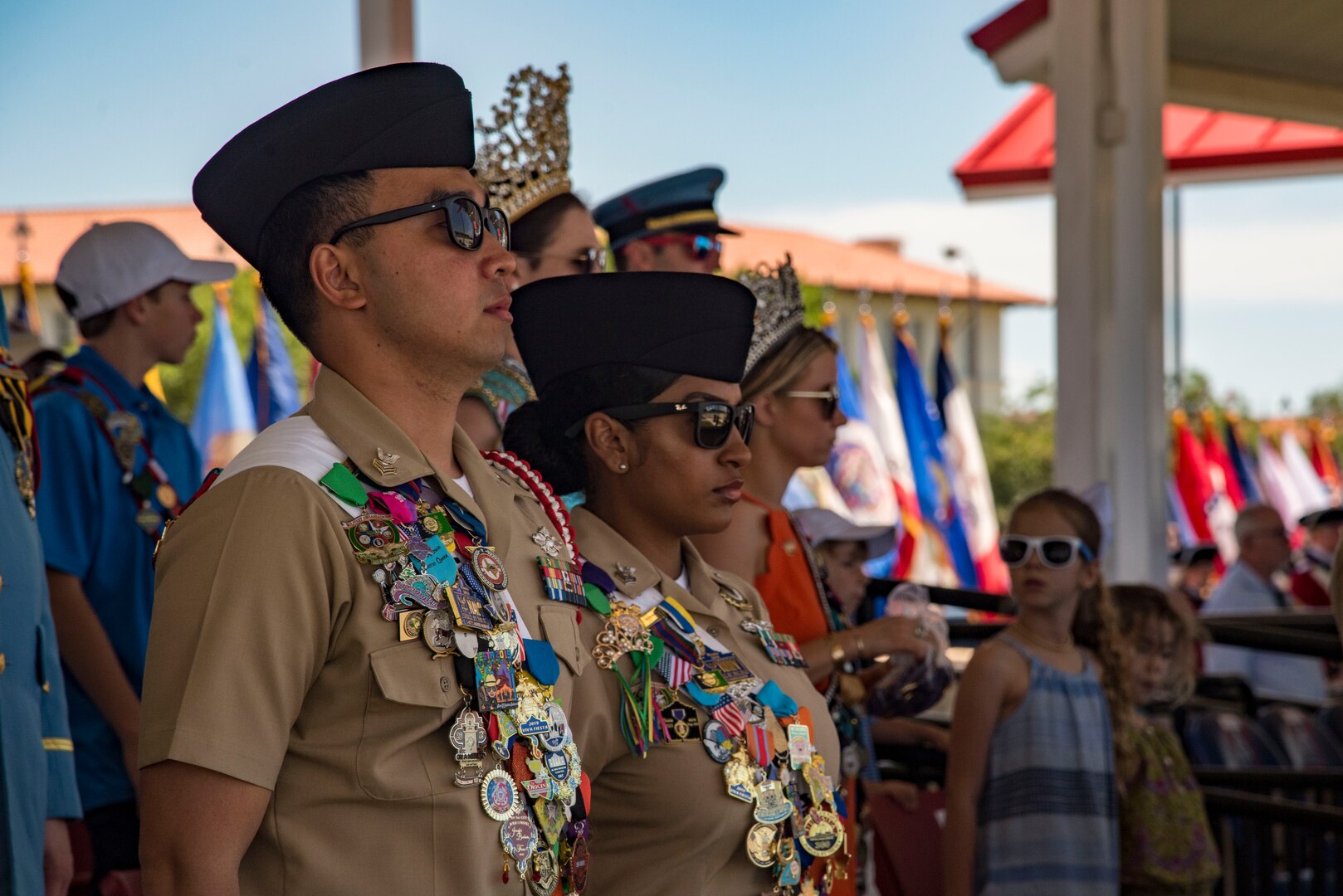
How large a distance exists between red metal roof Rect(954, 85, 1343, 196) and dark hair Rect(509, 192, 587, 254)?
6.65 meters

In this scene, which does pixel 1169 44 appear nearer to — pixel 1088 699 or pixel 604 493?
pixel 1088 699

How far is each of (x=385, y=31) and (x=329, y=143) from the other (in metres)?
2.89

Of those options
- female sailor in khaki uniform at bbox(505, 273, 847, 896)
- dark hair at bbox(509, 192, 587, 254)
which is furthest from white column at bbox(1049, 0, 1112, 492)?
female sailor in khaki uniform at bbox(505, 273, 847, 896)

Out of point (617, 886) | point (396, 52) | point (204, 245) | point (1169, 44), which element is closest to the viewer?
point (617, 886)

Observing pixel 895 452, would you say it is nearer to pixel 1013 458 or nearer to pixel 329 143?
pixel 329 143

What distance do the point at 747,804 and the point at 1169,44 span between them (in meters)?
6.07

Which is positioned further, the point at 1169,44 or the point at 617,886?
the point at 1169,44

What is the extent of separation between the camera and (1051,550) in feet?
11.6

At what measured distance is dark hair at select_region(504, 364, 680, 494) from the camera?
2408 millimetres

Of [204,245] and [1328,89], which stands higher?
[204,245]

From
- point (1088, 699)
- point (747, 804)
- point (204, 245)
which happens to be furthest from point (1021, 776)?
point (204, 245)

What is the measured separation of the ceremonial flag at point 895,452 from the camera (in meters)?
13.2

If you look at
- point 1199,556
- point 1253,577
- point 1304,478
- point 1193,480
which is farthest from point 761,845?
point 1304,478

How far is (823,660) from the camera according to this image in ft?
9.49
